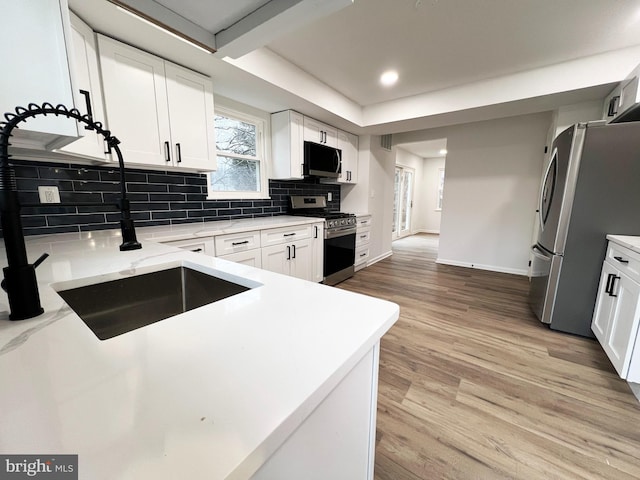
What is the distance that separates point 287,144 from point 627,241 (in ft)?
9.86

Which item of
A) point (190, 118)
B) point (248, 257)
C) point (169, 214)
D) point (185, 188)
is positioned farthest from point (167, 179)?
point (248, 257)

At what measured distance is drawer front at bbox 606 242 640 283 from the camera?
1586mm

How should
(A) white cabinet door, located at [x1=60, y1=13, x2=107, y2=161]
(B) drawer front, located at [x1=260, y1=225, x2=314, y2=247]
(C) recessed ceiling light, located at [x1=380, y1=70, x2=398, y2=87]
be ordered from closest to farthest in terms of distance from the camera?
(A) white cabinet door, located at [x1=60, y1=13, x2=107, y2=161], (B) drawer front, located at [x1=260, y1=225, x2=314, y2=247], (C) recessed ceiling light, located at [x1=380, y1=70, x2=398, y2=87]

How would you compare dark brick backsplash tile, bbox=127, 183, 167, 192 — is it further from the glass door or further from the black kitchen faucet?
the glass door

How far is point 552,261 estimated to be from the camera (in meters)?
2.26

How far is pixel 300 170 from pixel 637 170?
2891 millimetres

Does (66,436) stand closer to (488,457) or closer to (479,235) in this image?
(488,457)

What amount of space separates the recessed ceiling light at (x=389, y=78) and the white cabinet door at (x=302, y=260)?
6.29ft

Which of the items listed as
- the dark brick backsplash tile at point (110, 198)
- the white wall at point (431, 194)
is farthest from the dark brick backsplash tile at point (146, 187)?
the white wall at point (431, 194)

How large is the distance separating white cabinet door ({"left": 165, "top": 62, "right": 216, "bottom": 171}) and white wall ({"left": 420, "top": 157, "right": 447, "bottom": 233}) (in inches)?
288

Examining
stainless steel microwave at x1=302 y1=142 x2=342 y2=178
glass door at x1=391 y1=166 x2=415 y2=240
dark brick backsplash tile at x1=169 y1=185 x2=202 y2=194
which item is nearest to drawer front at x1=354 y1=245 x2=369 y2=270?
stainless steel microwave at x1=302 y1=142 x2=342 y2=178

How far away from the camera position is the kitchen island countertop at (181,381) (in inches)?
12.2

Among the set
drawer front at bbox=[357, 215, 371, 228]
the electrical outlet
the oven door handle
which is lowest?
the oven door handle

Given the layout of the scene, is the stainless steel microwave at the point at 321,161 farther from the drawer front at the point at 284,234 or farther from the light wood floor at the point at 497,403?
the light wood floor at the point at 497,403
